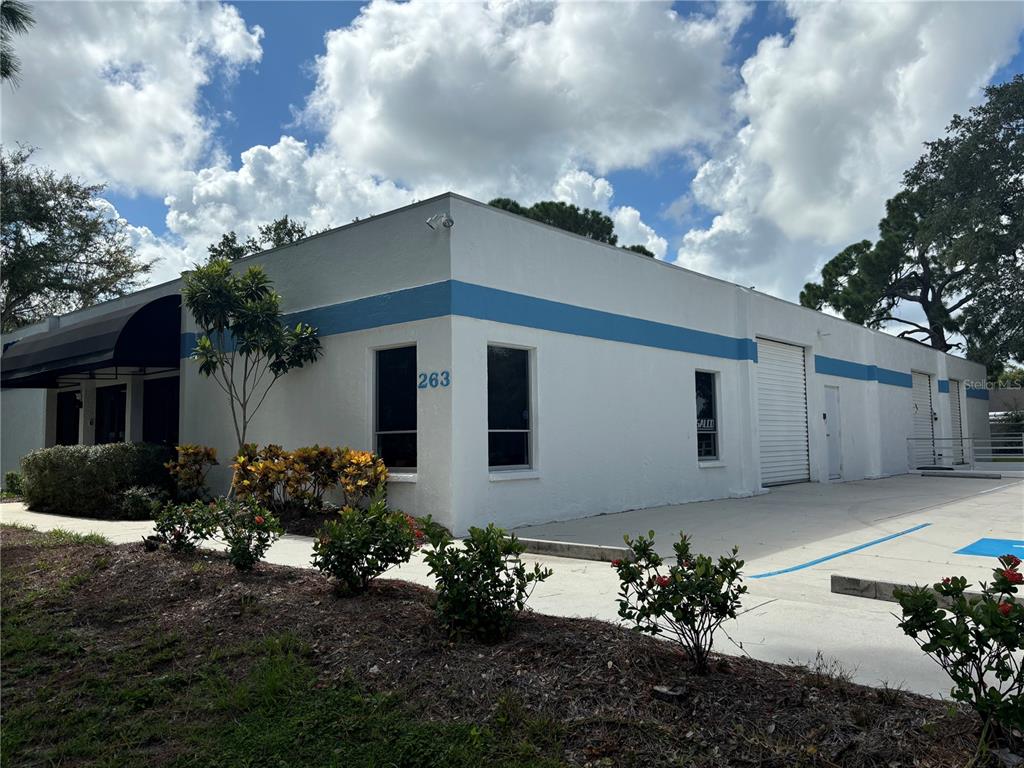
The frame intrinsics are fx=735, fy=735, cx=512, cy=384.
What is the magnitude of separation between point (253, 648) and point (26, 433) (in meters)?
20.4

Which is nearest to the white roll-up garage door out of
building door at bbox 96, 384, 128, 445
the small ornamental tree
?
the small ornamental tree

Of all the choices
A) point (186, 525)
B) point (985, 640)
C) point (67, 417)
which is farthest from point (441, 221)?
point (67, 417)

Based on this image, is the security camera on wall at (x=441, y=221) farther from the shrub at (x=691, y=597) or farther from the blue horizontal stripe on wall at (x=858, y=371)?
the blue horizontal stripe on wall at (x=858, y=371)

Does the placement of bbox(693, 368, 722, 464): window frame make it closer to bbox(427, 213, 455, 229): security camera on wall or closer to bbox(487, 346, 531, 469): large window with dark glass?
bbox(487, 346, 531, 469): large window with dark glass

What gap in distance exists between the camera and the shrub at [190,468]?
526 inches

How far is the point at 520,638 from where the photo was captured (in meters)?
4.70

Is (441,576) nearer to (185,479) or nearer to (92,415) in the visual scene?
(185,479)

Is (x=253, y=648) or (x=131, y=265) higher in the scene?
(x=131, y=265)

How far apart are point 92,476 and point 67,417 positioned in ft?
29.3

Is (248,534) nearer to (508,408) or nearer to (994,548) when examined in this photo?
(508,408)

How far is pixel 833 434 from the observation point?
20.8m

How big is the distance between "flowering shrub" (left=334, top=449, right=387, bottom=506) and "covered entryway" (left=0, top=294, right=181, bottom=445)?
5.96 metres

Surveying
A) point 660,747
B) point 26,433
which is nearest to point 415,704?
point 660,747

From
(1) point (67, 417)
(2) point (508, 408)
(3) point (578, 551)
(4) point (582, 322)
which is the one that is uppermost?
(4) point (582, 322)
